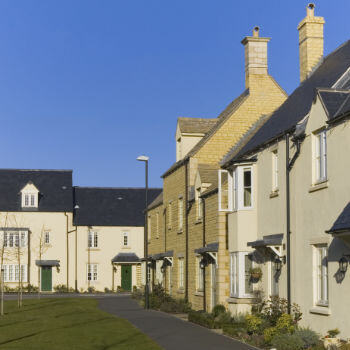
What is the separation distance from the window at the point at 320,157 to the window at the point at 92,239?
47815 mm

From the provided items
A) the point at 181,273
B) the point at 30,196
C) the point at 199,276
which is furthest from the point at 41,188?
the point at 199,276

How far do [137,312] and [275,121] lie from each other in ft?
39.1

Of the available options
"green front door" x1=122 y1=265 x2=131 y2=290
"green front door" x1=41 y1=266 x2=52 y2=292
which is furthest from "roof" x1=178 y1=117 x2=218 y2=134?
"green front door" x1=122 y1=265 x2=131 y2=290

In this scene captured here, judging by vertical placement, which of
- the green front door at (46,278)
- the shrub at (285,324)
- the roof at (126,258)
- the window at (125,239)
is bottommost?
the green front door at (46,278)

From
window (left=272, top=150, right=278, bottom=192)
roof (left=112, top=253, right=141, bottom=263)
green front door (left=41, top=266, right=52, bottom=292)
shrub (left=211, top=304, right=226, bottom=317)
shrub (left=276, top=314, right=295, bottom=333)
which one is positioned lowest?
green front door (left=41, top=266, right=52, bottom=292)

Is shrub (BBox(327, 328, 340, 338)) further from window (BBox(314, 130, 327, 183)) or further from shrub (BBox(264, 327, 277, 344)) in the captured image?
window (BBox(314, 130, 327, 183))

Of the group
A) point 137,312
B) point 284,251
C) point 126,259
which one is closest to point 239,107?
point 137,312

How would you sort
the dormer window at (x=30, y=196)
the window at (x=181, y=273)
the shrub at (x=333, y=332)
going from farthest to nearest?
1. the dormer window at (x=30, y=196)
2. the window at (x=181, y=273)
3. the shrub at (x=333, y=332)

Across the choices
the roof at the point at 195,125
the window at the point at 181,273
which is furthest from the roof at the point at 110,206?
the window at the point at 181,273

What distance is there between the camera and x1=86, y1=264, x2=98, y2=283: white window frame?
64.7 meters

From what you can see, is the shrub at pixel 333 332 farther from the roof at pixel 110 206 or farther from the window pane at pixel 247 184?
the roof at pixel 110 206

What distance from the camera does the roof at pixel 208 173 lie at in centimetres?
3170

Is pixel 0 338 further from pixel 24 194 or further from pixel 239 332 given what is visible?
pixel 24 194

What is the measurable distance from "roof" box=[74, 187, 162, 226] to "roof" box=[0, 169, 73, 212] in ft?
6.38
